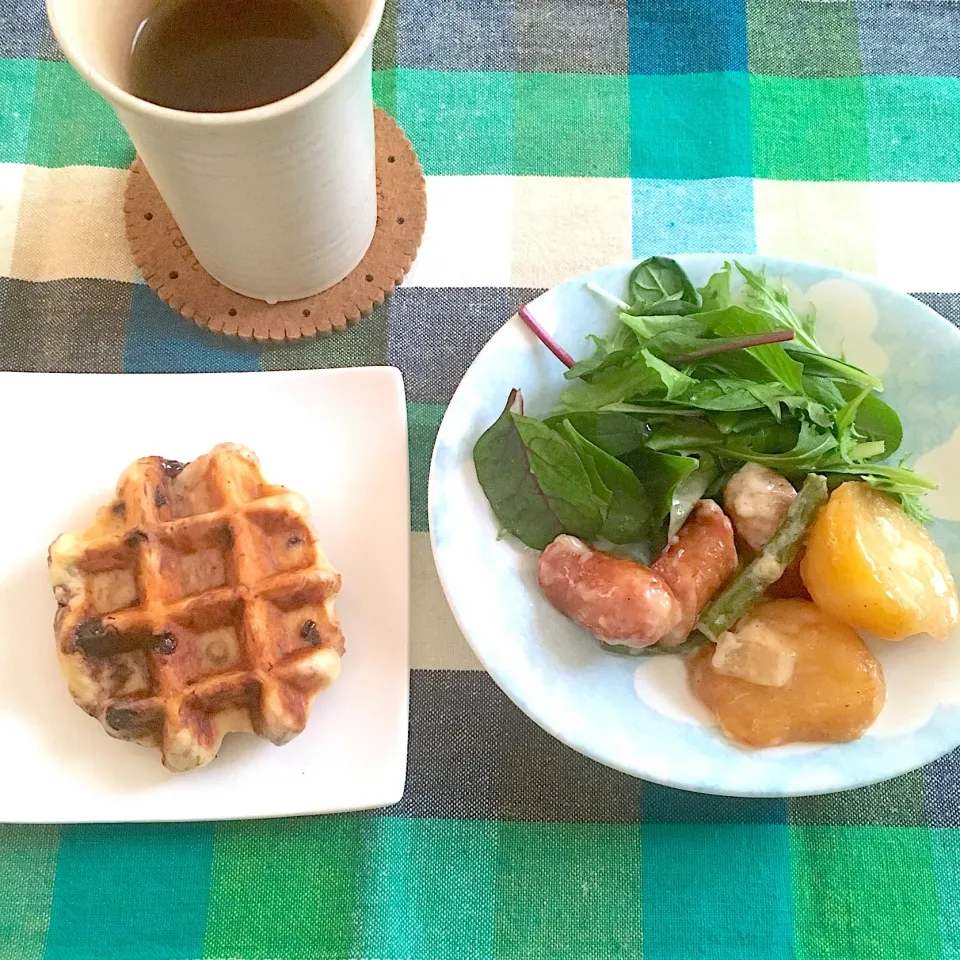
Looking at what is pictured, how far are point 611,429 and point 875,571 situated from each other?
0.28 m

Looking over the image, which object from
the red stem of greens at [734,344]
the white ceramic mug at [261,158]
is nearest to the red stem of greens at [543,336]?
the red stem of greens at [734,344]

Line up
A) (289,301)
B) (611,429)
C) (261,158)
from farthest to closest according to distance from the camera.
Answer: (289,301)
(611,429)
(261,158)

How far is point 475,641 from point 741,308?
1.37ft

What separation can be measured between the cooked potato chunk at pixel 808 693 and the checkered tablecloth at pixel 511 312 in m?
0.17

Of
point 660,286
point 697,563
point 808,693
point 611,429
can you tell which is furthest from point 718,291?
point 808,693

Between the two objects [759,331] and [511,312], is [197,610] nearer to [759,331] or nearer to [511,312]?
[511,312]

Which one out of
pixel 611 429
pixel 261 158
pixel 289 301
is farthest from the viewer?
pixel 289 301

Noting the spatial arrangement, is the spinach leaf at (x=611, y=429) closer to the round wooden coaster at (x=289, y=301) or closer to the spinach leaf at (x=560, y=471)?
the spinach leaf at (x=560, y=471)

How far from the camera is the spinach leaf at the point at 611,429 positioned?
97cm

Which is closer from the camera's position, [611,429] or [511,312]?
[611,429]

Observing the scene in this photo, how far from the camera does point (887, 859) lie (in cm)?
102

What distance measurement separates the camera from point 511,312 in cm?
119

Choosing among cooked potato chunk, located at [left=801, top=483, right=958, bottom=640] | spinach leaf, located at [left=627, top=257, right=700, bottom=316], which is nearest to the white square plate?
spinach leaf, located at [left=627, top=257, right=700, bottom=316]

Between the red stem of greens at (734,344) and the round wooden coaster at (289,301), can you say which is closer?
the red stem of greens at (734,344)
